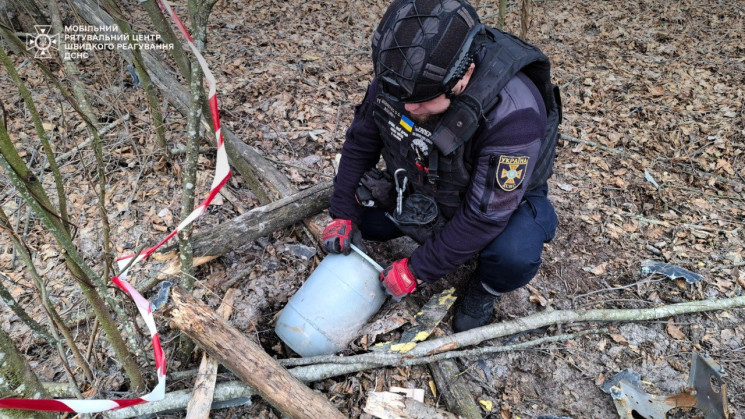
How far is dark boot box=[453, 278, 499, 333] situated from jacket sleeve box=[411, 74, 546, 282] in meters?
0.36

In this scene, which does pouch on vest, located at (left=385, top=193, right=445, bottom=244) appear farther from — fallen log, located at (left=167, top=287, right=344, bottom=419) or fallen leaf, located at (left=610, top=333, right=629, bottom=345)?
fallen leaf, located at (left=610, top=333, right=629, bottom=345)

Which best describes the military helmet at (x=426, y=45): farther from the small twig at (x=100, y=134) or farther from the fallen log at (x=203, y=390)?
the small twig at (x=100, y=134)

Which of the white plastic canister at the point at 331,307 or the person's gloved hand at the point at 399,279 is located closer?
the white plastic canister at the point at 331,307

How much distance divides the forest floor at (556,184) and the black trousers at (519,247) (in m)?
0.48

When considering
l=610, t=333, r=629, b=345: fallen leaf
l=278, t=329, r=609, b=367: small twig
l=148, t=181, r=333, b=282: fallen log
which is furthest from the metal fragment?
l=148, t=181, r=333, b=282: fallen log

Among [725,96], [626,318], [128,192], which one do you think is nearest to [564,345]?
[626,318]

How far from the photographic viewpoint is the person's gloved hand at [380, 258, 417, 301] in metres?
2.58

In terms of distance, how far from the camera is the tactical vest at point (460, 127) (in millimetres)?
2180

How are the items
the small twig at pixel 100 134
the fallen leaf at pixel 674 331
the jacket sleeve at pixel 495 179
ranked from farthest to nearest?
the small twig at pixel 100 134
the fallen leaf at pixel 674 331
the jacket sleeve at pixel 495 179

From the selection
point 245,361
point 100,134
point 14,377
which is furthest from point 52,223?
point 100,134

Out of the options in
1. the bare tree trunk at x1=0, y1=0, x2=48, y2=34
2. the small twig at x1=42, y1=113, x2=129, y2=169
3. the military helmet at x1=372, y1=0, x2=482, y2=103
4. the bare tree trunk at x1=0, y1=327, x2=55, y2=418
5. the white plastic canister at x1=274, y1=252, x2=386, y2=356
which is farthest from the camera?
the bare tree trunk at x1=0, y1=0, x2=48, y2=34

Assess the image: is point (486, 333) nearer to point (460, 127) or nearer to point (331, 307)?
point (331, 307)

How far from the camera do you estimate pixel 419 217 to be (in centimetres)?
283

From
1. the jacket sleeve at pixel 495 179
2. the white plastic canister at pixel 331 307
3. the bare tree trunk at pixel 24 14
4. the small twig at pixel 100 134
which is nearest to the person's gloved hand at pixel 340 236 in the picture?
the white plastic canister at pixel 331 307
